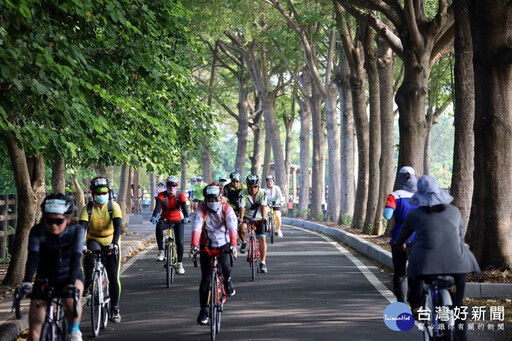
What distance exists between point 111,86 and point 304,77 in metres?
27.7

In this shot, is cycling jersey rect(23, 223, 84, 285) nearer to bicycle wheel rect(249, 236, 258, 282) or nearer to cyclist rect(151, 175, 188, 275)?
bicycle wheel rect(249, 236, 258, 282)

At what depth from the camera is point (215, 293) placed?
9625 mm

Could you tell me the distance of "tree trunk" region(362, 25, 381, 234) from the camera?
2580 cm

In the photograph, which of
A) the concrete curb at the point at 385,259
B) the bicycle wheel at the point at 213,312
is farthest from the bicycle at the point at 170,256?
the bicycle wheel at the point at 213,312

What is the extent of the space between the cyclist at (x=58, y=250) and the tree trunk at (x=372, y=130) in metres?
19.0

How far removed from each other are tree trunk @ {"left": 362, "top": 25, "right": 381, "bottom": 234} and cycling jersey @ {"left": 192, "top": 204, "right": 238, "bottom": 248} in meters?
15.9

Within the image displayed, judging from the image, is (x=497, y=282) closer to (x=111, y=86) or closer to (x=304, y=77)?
(x=111, y=86)

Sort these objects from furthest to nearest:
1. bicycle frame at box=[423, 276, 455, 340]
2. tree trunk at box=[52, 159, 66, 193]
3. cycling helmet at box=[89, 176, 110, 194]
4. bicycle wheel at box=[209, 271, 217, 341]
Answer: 1. tree trunk at box=[52, 159, 66, 193]
2. cycling helmet at box=[89, 176, 110, 194]
3. bicycle wheel at box=[209, 271, 217, 341]
4. bicycle frame at box=[423, 276, 455, 340]

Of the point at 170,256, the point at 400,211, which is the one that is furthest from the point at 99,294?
the point at 170,256

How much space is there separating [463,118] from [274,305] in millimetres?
6299

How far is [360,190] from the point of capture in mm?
29281

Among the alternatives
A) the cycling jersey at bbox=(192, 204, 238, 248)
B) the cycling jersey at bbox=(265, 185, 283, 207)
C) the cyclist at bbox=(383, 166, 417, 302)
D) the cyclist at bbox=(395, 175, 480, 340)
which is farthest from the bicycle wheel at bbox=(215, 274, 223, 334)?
the cycling jersey at bbox=(265, 185, 283, 207)

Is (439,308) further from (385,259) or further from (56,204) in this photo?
(385,259)

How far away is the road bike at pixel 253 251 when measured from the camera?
618 inches
